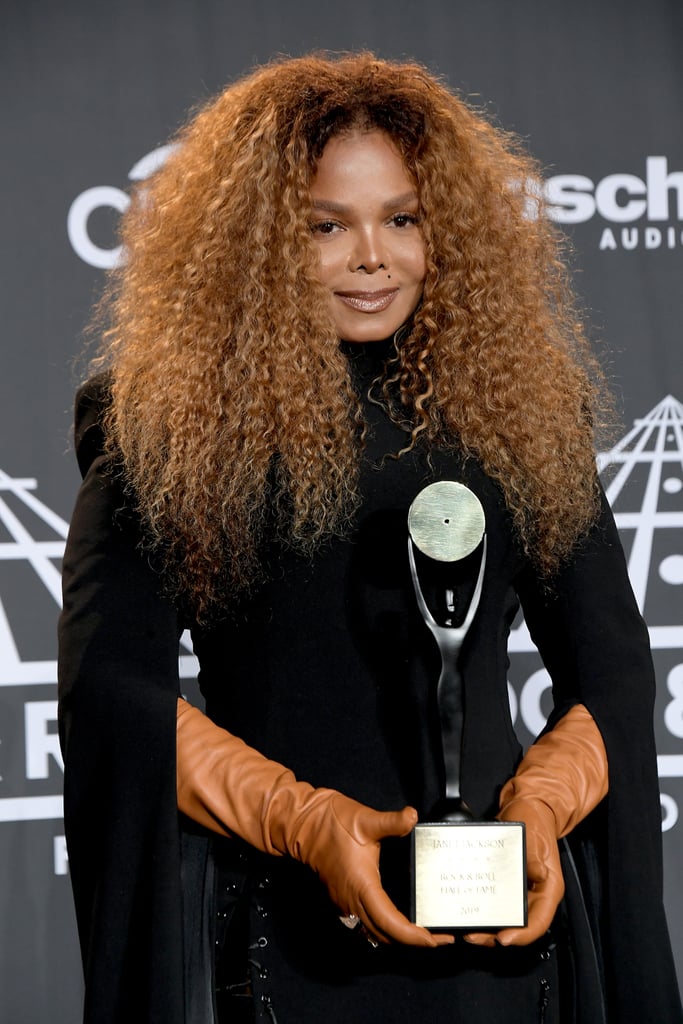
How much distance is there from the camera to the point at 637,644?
1547 mm

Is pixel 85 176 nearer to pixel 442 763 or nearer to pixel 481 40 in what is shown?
pixel 481 40

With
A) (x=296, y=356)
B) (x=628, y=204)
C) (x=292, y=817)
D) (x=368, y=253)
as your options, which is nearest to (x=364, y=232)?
(x=368, y=253)

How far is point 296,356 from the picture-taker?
1.50 metres

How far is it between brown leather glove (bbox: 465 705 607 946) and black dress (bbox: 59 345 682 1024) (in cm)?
3

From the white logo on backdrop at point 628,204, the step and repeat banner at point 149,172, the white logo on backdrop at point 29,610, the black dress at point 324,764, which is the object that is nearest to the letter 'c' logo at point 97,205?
the step and repeat banner at point 149,172

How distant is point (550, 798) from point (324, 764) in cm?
23

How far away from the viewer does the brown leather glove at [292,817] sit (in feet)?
3.98

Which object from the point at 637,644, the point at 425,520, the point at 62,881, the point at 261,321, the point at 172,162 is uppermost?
the point at 172,162

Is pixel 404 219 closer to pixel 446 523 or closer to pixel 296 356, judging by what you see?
pixel 296 356

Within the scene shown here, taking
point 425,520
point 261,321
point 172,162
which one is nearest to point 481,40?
point 172,162

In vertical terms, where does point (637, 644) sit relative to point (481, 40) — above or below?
below

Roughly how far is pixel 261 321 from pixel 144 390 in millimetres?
150

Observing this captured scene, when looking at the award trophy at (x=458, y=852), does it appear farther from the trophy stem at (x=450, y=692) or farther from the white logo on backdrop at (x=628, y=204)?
the white logo on backdrop at (x=628, y=204)

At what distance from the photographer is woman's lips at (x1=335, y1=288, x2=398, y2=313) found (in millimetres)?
1508
